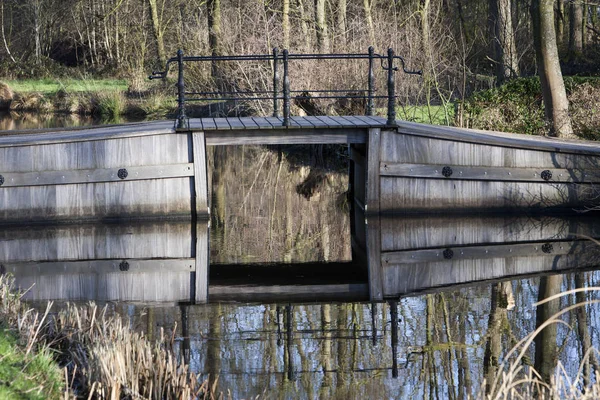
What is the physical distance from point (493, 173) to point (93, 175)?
5.68 metres

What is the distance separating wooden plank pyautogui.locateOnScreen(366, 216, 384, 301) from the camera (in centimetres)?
1005

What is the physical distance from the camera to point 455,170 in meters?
13.9

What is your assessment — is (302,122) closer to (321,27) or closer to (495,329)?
(495,329)

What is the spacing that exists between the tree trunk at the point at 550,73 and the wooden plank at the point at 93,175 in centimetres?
630

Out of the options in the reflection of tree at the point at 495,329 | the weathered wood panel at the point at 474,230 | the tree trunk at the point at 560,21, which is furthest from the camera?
the tree trunk at the point at 560,21

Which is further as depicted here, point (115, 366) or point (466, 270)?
point (466, 270)

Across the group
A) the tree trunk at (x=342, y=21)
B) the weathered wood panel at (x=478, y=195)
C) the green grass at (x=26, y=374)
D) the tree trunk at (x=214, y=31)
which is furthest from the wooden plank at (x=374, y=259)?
the tree trunk at (x=214, y=31)

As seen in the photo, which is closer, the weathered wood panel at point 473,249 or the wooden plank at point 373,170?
the weathered wood panel at point 473,249

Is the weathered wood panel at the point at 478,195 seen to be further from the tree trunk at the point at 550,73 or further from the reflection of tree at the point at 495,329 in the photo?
the reflection of tree at the point at 495,329

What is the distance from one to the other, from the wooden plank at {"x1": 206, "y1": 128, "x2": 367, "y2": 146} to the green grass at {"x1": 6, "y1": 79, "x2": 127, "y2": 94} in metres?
19.6

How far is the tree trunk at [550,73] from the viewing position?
1595 cm

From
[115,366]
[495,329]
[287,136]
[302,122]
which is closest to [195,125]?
[287,136]

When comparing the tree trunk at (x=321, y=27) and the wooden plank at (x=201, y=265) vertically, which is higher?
the tree trunk at (x=321, y=27)

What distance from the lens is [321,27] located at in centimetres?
2255
